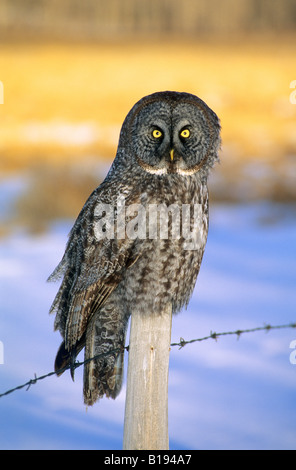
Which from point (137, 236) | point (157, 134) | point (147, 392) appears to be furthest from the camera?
point (157, 134)

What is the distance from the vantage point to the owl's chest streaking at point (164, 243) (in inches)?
139

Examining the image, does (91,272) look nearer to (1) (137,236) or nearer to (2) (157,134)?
(1) (137,236)

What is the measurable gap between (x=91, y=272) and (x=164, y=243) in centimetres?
42

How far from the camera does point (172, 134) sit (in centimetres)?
380

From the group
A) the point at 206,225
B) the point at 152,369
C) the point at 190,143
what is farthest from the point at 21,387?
the point at 190,143

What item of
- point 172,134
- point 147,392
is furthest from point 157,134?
point 147,392

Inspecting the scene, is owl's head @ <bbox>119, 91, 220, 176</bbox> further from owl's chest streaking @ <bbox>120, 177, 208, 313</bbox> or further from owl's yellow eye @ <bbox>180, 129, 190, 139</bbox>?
owl's chest streaking @ <bbox>120, 177, 208, 313</bbox>

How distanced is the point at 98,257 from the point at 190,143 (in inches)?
35.0

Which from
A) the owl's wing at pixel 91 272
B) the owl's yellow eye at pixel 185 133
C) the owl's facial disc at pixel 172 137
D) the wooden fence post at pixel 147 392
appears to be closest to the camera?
the wooden fence post at pixel 147 392

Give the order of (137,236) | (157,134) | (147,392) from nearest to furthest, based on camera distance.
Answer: (147,392) → (137,236) → (157,134)

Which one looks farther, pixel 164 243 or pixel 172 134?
pixel 172 134

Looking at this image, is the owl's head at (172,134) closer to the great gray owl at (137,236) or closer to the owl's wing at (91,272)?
the great gray owl at (137,236)

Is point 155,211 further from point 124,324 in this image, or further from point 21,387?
point 21,387

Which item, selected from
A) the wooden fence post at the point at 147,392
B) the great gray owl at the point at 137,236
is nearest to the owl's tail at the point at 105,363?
the great gray owl at the point at 137,236
